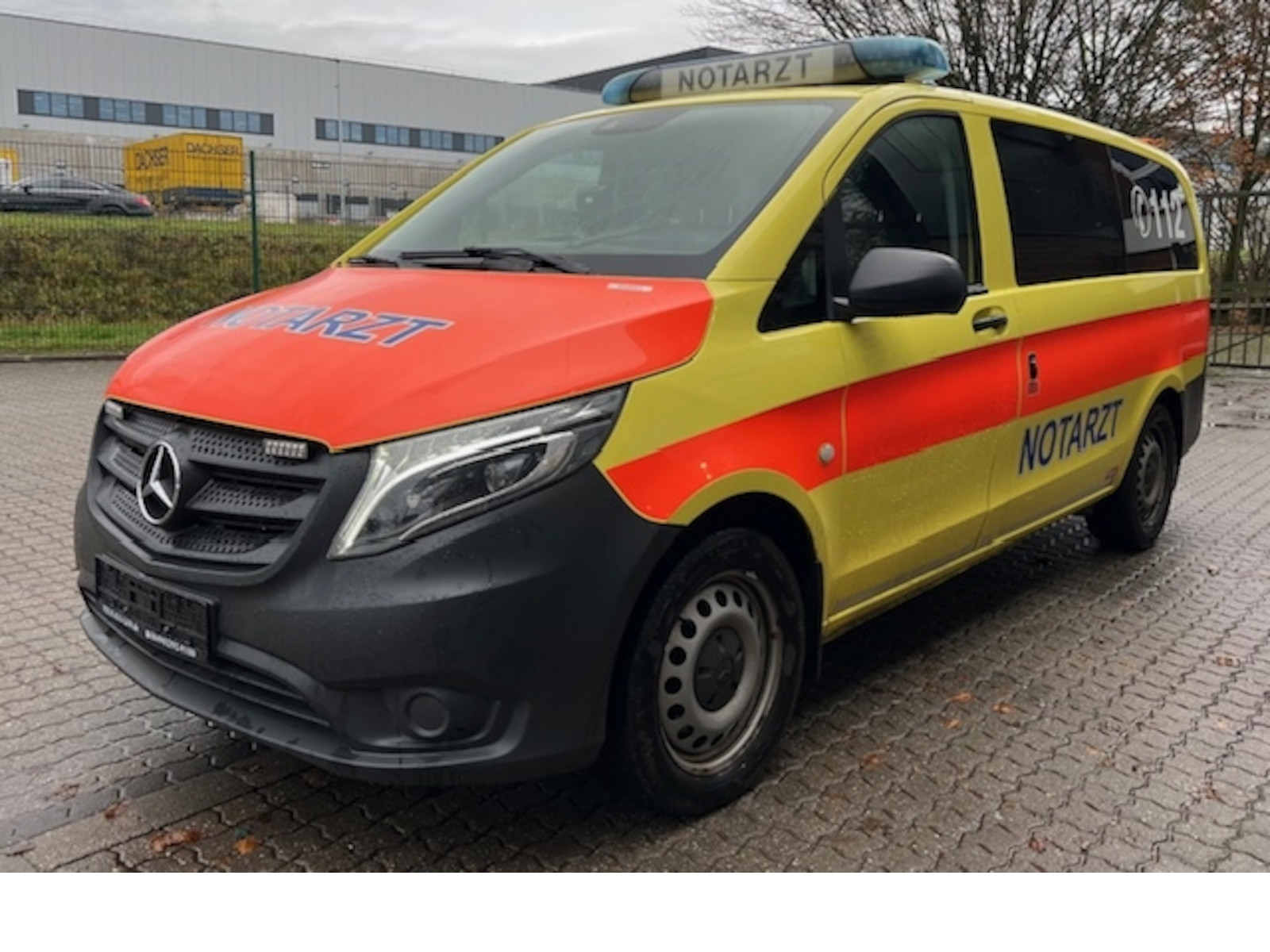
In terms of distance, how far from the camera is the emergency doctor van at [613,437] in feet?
8.13

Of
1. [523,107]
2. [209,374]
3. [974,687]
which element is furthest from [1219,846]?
[523,107]

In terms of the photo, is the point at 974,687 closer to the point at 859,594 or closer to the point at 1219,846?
the point at 859,594

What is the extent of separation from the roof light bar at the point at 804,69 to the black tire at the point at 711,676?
6.19 ft

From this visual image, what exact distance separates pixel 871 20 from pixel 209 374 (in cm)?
1573

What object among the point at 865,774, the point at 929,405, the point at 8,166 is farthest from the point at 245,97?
the point at 865,774

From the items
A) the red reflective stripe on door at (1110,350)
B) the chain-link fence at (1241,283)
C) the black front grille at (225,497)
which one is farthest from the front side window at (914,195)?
the chain-link fence at (1241,283)

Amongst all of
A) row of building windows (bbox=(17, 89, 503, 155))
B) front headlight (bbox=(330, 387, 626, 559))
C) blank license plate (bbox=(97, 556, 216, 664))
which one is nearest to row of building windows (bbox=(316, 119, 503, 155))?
row of building windows (bbox=(17, 89, 503, 155))

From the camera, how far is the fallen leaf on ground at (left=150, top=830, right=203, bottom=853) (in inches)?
115

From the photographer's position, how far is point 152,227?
1525 centimetres

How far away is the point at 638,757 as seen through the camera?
9.11 ft

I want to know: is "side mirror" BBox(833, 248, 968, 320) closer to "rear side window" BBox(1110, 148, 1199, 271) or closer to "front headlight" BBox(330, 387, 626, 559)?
"front headlight" BBox(330, 387, 626, 559)

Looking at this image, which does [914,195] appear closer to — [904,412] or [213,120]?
[904,412]

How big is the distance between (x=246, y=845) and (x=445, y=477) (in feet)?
4.04

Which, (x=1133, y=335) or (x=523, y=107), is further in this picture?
(x=523, y=107)
